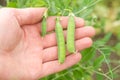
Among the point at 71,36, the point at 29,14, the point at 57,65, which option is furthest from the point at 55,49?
the point at 29,14

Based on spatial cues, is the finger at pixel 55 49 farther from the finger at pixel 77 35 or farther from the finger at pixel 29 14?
the finger at pixel 29 14

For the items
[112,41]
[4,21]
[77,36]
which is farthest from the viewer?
[112,41]

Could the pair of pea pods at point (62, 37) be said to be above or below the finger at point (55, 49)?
above

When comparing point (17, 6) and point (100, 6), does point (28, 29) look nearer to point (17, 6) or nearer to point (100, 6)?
point (17, 6)

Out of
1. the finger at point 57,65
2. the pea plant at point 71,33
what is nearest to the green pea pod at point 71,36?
the pea plant at point 71,33

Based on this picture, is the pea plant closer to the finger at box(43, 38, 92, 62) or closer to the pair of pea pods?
the pair of pea pods

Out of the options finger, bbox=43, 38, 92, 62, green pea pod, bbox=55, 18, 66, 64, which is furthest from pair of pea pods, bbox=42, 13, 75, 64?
finger, bbox=43, 38, 92, 62

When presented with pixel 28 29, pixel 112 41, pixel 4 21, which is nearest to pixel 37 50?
pixel 28 29
